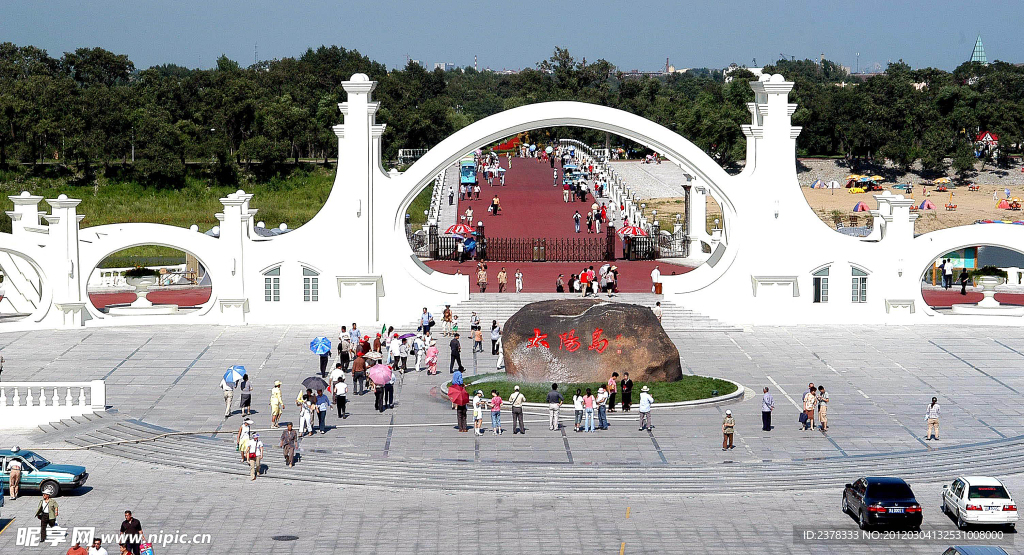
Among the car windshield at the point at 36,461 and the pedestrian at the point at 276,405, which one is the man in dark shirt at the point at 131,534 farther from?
the pedestrian at the point at 276,405

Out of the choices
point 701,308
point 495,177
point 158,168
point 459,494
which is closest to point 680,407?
point 459,494

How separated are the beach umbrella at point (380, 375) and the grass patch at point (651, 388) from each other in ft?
8.54

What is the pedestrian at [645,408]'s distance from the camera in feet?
98.4

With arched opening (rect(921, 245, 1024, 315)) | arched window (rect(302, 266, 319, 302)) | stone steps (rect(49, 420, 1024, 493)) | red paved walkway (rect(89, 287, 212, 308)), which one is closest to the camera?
stone steps (rect(49, 420, 1024, 493))

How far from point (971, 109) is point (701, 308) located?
249 ft

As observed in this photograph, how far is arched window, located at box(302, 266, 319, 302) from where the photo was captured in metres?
44.4

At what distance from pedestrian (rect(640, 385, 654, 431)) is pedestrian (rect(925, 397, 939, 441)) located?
6.52 metres

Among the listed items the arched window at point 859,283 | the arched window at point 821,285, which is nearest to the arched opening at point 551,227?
the arched window at point 821,285

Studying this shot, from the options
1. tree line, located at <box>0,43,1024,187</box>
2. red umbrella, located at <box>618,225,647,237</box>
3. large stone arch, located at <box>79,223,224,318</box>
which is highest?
tree line, located at <box>0,43,1024,187</box>

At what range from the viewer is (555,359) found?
3328 cm

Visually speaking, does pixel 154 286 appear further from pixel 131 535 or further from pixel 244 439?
pixel 131 535

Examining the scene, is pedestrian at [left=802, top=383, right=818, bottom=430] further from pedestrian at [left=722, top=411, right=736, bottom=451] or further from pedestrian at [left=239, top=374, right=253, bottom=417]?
pedestrian at [left=239, top=374, right=253, bottom=417]

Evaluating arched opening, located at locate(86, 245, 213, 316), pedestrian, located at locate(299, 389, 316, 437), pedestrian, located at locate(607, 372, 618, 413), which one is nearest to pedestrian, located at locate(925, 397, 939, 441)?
pedestrian, located at locate(607, 372, 618, 413)

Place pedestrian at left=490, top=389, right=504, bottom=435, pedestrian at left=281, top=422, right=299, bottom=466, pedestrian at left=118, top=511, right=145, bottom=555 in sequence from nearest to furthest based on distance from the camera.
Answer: pedestrian at left=118, top=511, right=145, bottom=555 → pedestrian at left=281, top=422, right=299, bottom=466 → pedestrian at left=490, top=389, right=504, bottom=435
